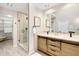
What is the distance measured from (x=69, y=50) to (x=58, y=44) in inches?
8.9

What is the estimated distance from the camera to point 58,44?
1.62m

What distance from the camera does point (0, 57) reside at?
150 cm

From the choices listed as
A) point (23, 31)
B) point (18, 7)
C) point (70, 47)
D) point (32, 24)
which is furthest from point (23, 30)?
point (70, 47)

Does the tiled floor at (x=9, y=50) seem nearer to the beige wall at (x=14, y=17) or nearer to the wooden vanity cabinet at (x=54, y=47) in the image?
the beige wall at (x=14, y=17)

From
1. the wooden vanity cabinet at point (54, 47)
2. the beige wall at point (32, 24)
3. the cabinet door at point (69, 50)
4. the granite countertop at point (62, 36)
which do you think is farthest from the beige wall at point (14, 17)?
the cabinet door at point (69, 50)

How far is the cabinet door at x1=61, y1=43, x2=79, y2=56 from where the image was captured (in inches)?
56.8

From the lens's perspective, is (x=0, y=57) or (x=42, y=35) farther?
(x=42, y=35)

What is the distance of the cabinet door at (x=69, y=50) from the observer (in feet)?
4.73

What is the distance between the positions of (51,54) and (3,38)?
95 centimetres

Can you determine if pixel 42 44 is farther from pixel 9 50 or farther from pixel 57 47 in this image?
pixel 9 50

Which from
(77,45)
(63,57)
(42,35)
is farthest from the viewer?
(42,35)

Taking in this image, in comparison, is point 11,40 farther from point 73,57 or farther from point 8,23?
point 73,57

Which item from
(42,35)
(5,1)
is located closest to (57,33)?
(42,35)

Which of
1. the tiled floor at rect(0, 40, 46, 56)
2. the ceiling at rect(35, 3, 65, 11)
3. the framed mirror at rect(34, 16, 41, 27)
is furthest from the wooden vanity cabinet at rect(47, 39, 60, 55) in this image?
the ceiling at rect(35, 3, 65, 11)
